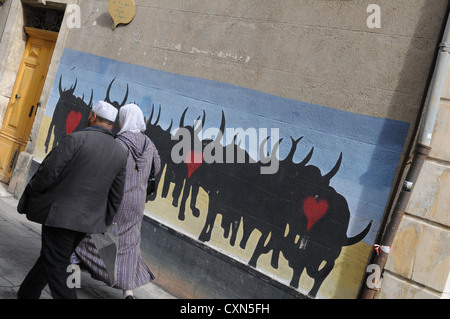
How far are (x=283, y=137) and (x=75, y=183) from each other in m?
2.12

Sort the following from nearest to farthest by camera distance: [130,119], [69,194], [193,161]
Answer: [69,194] < [130,119] < [193,161]

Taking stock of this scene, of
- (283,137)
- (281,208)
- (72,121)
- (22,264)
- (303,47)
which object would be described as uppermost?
(303,47)

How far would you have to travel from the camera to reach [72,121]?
279 inches

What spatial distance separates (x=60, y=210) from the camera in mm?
3467

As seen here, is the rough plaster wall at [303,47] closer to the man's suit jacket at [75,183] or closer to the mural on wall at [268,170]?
the mural on wall at [268,170]

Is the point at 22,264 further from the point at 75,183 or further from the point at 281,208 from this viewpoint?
the point at 281,208

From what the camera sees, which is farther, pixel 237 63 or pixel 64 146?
pixel 237 63

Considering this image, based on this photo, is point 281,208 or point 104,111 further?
point 281,208

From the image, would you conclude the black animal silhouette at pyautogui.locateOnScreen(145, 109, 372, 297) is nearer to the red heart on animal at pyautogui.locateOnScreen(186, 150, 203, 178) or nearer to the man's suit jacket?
the red heart on animal at pyautogui.locateOnScreen(186, 150, 203, 178)

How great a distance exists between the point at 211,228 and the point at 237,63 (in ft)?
5.78

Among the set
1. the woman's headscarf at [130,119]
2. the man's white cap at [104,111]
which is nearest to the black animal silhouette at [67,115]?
the woman's headscarf at [130,119]

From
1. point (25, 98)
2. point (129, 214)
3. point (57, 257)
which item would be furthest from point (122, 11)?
point (57, 257)
